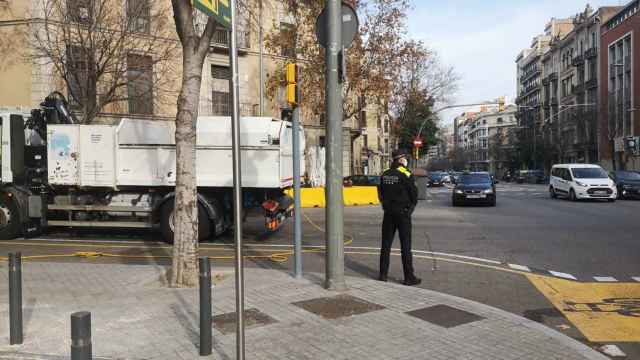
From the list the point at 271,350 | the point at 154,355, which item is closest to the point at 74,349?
the point at 154,355

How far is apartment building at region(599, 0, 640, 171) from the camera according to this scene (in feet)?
174

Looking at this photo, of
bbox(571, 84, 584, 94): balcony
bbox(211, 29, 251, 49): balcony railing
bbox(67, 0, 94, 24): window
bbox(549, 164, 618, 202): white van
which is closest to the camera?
bbox(67, 0, 94, 24): window

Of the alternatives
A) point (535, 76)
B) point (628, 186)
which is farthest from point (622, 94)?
point (535, 76)

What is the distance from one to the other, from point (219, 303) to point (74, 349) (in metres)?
3.50

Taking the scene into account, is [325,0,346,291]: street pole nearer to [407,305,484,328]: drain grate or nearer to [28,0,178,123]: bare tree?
[407,305,484,328]: drain grate

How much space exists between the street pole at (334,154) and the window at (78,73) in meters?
16.1

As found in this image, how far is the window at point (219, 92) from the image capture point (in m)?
29.3

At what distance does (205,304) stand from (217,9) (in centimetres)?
226

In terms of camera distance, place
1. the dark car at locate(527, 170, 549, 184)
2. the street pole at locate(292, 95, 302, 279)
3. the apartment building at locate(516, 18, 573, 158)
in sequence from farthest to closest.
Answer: the apartment building at locate(516, 18, 573, 158)
the dark car at locate(527, 170, 549, 184)
the street pole at locate(292, 95, 302, 279)

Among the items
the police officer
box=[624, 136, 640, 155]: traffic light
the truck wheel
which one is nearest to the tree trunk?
the police officer

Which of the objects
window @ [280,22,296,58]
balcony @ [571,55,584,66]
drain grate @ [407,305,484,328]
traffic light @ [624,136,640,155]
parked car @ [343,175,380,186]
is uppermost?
balcony @ [571,55,584,66]

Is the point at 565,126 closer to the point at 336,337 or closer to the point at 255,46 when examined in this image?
the point at 255,46

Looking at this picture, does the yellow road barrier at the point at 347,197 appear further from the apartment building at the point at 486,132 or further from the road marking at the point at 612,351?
the apartment building at the point at 486,132

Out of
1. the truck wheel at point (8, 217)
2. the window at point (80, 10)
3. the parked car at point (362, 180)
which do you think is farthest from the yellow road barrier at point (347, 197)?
the truck wheel at point (8, 217)
